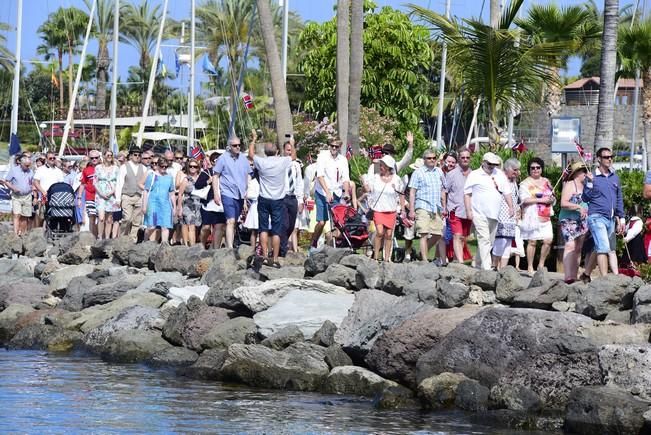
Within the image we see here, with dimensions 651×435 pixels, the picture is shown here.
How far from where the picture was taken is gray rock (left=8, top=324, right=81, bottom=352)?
1576 centimetres

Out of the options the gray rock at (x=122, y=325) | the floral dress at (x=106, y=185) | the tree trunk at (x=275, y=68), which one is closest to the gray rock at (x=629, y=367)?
the gray rock at (x=122, y=325)

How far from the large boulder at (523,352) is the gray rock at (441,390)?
22 cm

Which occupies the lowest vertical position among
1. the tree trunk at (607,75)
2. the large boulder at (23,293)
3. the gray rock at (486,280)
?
the large boulder at (23,293)

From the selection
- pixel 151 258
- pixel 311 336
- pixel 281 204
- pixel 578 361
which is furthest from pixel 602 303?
pixel 151 258

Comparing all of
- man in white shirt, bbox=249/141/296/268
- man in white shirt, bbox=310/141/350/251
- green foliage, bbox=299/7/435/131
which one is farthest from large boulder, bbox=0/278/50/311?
green foliage, bbox=299/7/435/131

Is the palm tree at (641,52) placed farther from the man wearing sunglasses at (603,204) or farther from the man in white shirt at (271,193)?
the man wearing sunglasses at (603,204)

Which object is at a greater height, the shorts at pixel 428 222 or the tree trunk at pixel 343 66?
the tree trunk at pixel 343 66

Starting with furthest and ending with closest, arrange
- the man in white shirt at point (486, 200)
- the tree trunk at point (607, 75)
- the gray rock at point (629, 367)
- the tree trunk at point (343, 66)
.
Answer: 1. the tree trunk at point (343, 66)
2. the tree trunk at point (607, 75)
3. the man in white shirt at point (486, 200)
4. the gray rock at point (629, 367)

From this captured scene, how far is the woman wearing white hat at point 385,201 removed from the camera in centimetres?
1694

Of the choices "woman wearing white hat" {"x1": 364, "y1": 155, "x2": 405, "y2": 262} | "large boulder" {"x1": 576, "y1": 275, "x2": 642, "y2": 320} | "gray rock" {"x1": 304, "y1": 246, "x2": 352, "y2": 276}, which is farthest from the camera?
"woman wearing white hat" {"x1": 364, "y1": 155, "x2": 405, "y2": 262}

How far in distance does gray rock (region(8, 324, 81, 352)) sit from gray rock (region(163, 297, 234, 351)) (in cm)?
134

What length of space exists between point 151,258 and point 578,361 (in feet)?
29.7

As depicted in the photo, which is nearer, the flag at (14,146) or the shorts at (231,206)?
the shorts at (231,206)

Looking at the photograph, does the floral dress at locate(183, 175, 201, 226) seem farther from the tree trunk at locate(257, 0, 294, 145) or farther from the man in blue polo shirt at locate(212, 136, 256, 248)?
the tree trunk at locate(257, 0, 294, 145)
